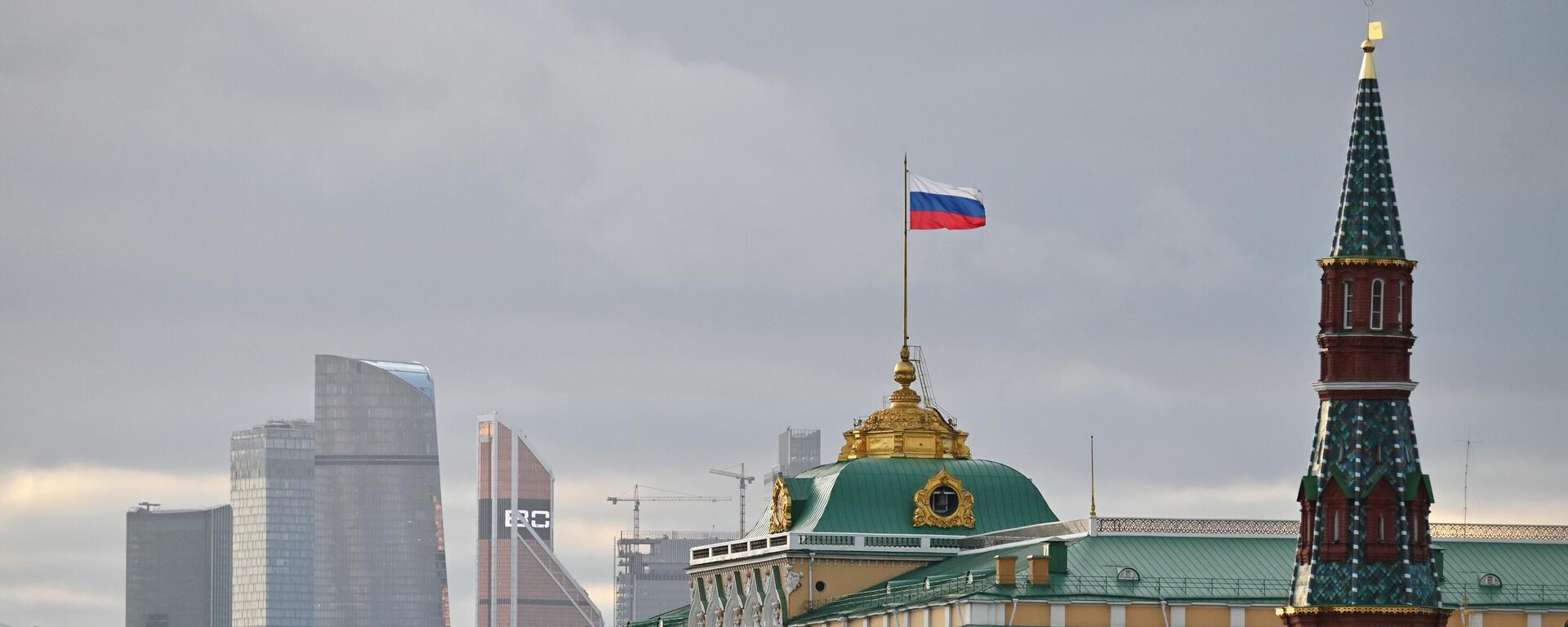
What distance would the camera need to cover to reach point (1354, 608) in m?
164

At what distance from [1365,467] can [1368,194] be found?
12302mm

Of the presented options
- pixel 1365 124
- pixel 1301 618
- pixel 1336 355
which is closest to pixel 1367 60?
pixel 1365 124

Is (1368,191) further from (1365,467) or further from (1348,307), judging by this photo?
(1365,467)

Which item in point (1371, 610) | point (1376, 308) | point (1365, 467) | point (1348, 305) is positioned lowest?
point (1371, 610)

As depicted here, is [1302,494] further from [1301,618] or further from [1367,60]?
[1367,60]

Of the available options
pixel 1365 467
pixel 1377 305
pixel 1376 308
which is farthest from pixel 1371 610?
pixel 1377 305

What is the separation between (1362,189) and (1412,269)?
3879 mm

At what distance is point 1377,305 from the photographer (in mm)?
167625

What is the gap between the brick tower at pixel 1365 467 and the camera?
541ft

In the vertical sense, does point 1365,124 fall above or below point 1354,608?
above

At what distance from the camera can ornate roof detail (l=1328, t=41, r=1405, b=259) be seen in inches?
6649

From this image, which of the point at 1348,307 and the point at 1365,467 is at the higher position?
the point at 1348,307

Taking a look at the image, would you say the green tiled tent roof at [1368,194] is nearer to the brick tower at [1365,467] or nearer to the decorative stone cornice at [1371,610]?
the brick tower at [1365,467]

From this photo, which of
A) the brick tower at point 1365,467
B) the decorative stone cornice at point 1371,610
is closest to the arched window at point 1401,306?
the brick tower at point 1365,467
